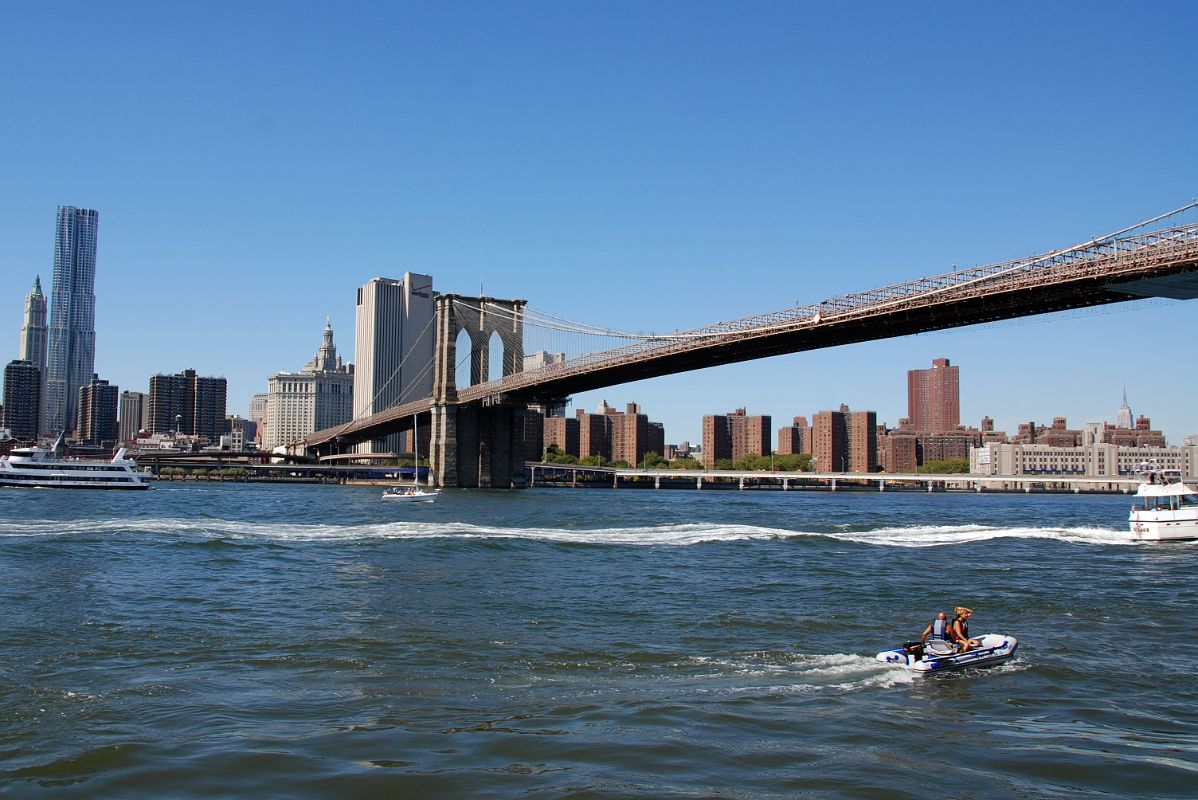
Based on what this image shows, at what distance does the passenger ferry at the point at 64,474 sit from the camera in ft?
255

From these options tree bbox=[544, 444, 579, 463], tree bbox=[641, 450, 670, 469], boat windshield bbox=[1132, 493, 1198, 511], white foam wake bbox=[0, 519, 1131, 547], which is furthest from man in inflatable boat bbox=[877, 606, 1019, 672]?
tree bbox=[641, 450, 670, 469]

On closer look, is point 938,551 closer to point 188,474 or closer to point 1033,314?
point 1033,314

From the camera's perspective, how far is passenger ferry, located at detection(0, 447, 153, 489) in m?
77.6

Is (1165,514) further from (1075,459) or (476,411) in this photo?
(1075,459)

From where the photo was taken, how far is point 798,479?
151000 millimetres

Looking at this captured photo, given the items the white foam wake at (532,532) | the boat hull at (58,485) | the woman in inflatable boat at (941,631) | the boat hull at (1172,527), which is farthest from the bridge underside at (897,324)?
the boat hull at (58,485)

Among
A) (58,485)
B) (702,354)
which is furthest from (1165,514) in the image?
(58,485)

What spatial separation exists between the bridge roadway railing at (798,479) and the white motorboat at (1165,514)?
105 meters

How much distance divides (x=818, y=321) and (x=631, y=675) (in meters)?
42.0

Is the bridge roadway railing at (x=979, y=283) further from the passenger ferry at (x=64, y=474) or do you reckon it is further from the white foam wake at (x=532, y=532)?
the passenger ferry at (x=64, y=474)

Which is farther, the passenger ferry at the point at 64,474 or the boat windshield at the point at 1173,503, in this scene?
the passenger ferry at the point at 64,474

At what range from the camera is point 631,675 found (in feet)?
45.8

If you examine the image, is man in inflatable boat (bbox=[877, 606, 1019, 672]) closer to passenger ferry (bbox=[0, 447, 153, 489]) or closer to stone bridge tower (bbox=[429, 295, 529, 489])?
stone bridge tower (bbox=[429, 295, 529, 489])

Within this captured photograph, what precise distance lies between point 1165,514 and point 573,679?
30735mm
